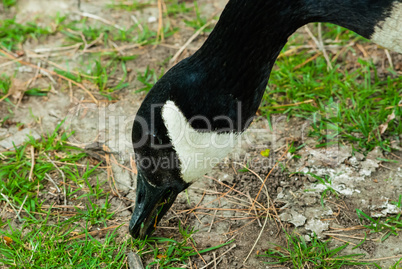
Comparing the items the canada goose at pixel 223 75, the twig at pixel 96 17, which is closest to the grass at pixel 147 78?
the twig at pixel 96 17

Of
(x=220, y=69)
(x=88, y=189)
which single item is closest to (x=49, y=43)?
(x=88, y=189)

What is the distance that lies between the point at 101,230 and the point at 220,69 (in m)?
1.52

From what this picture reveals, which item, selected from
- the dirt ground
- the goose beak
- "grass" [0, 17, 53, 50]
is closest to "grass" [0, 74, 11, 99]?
the dirt ground

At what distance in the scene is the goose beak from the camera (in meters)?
2.80

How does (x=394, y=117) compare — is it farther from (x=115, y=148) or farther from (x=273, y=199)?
(x=115, y=148)

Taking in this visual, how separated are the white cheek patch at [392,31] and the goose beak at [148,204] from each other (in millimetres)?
1532

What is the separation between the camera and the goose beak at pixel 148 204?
9.19 feet

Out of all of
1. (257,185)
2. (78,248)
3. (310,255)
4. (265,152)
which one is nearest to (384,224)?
(310,255)

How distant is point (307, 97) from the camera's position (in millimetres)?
4230

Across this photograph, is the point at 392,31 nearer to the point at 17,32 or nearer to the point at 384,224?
the point at 384,224

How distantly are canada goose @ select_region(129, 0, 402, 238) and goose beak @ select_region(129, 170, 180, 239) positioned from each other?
107mm

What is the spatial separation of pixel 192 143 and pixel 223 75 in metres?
0.44

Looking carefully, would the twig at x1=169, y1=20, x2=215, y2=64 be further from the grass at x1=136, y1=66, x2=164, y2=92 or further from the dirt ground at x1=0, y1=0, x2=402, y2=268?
the dirt ground at x1=0, y1=0, x2=402, y2=268

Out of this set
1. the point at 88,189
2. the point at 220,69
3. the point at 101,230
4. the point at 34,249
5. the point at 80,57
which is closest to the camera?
the point at 220,69
